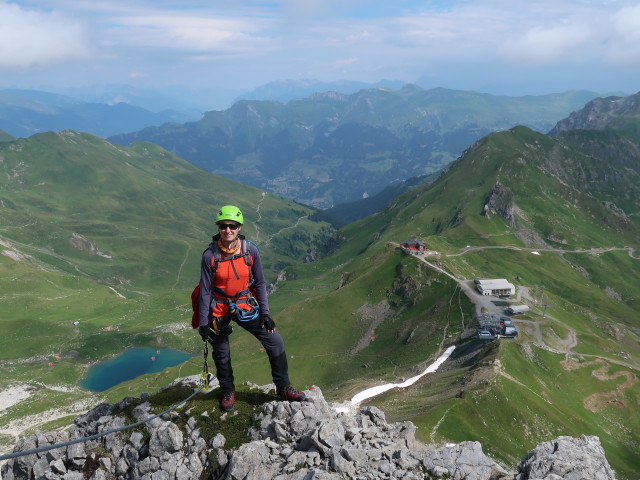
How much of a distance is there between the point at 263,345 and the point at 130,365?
153772 mm

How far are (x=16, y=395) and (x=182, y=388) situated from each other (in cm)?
13135

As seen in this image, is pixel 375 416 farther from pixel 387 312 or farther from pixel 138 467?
pixel 387 312

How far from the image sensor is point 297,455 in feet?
71.7

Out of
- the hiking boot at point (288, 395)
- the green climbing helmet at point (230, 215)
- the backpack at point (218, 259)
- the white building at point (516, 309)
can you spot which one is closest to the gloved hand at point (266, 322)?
the backpack at point (218, 259)

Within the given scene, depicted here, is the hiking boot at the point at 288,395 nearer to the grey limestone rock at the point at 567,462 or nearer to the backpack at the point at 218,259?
the backpack at the point at 218,259

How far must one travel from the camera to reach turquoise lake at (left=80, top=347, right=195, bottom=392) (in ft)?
464

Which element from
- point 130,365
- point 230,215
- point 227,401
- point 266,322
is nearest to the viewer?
point 230,215

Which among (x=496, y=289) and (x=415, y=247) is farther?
(x=415, y=247)

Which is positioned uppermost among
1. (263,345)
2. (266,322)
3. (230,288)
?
(230,288)

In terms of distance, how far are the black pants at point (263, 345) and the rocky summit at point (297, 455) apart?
2.44 metres

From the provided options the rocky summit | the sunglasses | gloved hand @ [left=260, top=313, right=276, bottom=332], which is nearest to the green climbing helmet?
the sunglasses

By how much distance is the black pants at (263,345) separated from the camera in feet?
71.4

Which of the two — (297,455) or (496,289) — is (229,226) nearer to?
(297,455)

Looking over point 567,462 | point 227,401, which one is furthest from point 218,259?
point 567,462
